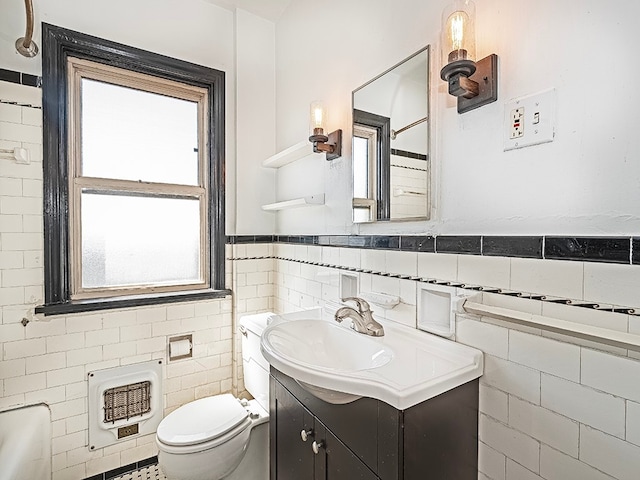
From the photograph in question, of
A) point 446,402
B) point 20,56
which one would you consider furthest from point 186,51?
point 446,402

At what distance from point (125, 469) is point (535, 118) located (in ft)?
8.28

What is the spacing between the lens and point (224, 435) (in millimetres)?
1548

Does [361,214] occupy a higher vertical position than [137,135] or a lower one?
lower

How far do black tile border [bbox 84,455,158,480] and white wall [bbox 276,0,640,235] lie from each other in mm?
1860

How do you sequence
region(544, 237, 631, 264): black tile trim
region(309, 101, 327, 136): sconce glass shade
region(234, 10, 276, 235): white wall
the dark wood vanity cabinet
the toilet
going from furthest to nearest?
region(234, 10, 276, 235): white wall, region(309, 101, 327, 136): sconce glass shade, the toilet, the dark wood vanity cabinet, region(544, 237, 631, 264): black tile trim

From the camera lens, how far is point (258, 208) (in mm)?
2318

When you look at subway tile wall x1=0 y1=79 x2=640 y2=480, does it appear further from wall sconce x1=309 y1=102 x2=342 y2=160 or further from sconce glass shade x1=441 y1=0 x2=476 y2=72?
sconce glass shade x1=441 y1=0 x2=476 y2=72

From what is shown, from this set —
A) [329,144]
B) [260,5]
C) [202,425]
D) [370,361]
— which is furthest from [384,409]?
[260,5]

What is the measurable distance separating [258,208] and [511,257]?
5.51ft

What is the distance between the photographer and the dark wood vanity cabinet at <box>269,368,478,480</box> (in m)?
0.88

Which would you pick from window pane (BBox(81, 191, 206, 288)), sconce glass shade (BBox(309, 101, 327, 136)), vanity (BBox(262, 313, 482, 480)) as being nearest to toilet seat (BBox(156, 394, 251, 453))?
vanity (BBox(262, 313, 482, 480))

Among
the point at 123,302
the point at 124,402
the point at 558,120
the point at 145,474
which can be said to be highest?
the point at 558,120

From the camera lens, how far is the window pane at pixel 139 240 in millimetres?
1913

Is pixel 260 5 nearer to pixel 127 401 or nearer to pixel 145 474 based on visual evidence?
pixel 127 401
